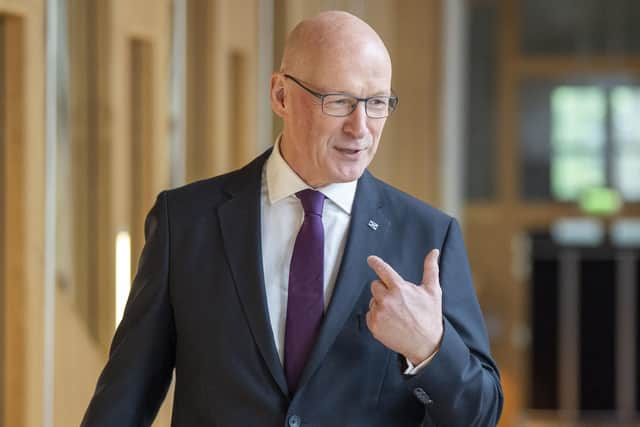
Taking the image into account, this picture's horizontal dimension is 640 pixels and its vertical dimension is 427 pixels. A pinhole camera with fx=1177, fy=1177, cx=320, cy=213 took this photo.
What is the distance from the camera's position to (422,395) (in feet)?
6.47

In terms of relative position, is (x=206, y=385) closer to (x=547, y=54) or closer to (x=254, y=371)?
(x=254, y=371)

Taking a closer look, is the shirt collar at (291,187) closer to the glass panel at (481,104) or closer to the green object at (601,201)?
the green object at (601,201)

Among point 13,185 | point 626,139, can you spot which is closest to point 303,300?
point 13,185

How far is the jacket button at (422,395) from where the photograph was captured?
1965 mm

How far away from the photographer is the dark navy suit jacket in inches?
80.1

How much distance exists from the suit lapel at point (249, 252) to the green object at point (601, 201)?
1183 cm

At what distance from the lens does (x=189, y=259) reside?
6.99 feet

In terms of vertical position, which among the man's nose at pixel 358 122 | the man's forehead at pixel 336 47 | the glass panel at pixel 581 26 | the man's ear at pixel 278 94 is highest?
the glass panel at pixel 581 26

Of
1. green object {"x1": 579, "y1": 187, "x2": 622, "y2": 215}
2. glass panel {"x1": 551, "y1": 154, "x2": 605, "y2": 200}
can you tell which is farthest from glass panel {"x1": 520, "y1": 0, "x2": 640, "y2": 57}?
green object {"x1": 579, "y1": 187, "x2": 622, "y2": 215}

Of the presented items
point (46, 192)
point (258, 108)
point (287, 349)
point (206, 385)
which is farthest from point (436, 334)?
point (258, 108)

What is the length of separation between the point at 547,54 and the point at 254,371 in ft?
40.9

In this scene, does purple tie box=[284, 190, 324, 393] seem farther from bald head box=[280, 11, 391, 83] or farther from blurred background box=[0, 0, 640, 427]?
blurred background box=[0, 0, 640, 427]

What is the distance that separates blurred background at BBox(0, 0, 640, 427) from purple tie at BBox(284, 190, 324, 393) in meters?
1.32

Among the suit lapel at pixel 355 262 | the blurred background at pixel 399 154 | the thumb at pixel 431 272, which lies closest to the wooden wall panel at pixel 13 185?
the blurred background at pixel 399 154
